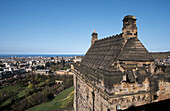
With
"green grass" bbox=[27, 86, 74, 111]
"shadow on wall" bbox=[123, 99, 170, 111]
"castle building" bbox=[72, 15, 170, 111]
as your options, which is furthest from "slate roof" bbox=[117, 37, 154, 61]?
"green grass" bbox=[27, 86, 74, 111]

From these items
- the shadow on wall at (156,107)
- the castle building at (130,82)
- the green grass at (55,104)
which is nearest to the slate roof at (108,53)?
the castle building at (130,82)

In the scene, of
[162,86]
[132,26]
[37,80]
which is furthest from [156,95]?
[37,80]

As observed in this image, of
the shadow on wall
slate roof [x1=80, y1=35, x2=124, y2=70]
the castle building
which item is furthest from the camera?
slate roof [x1=80, y1=35, x2=124, y2=70]

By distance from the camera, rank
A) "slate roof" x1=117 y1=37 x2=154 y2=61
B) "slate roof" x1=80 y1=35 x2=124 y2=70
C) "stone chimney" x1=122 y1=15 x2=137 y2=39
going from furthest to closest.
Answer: "stone chimney" x1=122 y1=15 x2=137 y2=39 < "slate roof" x1=80 y1=35 x2=124 y2=70 < "slate roof" x1=117 y1=37 x2=154 y2=61

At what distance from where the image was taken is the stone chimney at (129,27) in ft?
26.7

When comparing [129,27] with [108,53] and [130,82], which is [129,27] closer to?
[108,53]

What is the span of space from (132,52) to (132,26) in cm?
209

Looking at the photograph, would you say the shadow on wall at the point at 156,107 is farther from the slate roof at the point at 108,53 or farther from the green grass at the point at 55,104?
the green grass at the point at 55,104

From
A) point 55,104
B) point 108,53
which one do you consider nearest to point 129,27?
point 108,53

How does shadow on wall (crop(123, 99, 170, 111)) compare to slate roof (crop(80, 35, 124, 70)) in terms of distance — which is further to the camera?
slate roof (crop(80, 35, 124, 70))

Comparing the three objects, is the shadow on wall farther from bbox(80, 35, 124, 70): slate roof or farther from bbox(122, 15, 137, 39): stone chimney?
bbox(122, 15, 137, 39): stone chimney

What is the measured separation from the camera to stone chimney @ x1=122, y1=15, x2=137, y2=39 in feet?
26.7

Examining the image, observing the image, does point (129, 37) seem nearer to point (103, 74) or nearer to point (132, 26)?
point (132, 26)

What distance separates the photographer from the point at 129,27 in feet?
26.8
